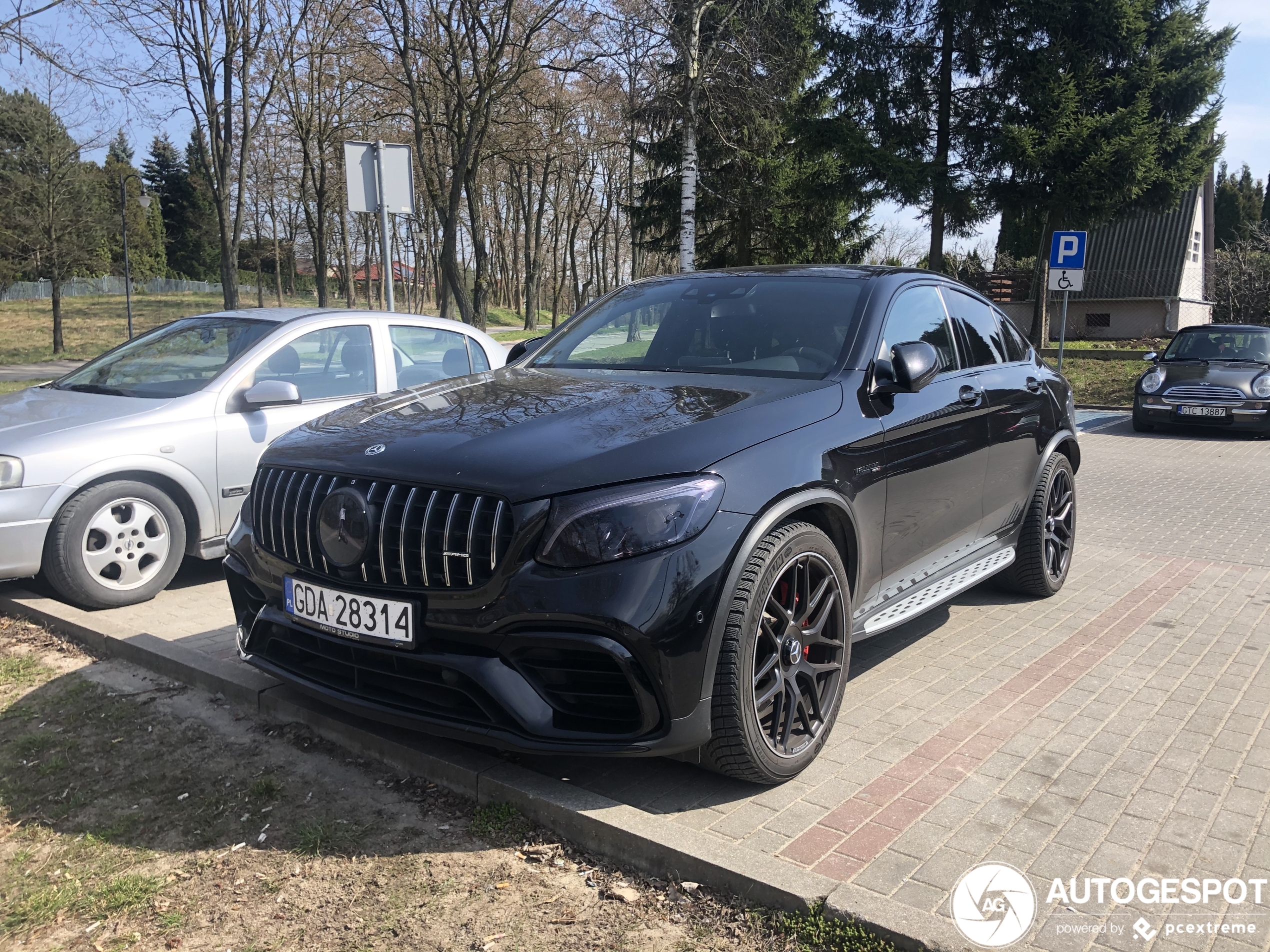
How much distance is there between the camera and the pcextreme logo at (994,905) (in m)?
2.48

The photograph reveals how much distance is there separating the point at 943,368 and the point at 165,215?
270 feet

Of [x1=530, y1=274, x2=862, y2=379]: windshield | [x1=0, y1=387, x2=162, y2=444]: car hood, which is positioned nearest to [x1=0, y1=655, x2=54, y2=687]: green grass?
[x1=0, y1=387, x2=162, y2=444]: car hood

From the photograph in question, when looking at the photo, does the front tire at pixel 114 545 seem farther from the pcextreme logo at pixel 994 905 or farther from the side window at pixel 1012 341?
the side window at pixel 1012 341

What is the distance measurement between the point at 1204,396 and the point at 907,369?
40.1ft

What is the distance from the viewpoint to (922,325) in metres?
4.59

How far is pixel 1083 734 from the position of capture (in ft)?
12.3

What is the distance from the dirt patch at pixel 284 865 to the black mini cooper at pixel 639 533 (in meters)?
0.35

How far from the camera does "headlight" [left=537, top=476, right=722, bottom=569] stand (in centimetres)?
284

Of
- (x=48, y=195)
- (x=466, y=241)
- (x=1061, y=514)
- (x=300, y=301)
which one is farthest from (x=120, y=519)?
(x=300, y=301)

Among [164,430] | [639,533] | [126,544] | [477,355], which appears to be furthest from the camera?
[477,355]

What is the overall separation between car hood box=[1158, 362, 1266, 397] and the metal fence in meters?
53.9

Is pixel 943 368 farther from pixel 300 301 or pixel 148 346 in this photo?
pixel 300 301
